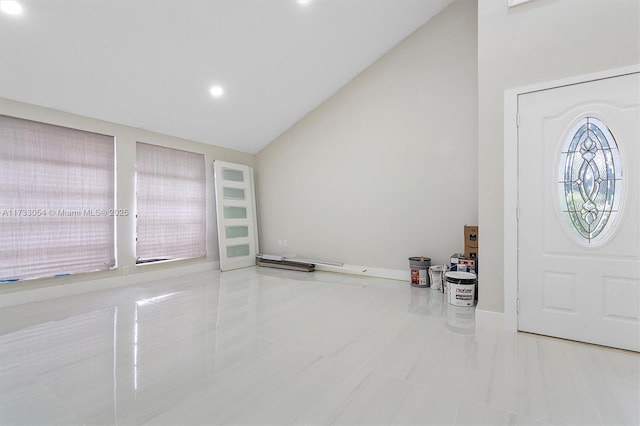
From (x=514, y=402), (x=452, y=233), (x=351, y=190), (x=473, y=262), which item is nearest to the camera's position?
(x=514, y=402)

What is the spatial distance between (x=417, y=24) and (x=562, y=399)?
475 cm

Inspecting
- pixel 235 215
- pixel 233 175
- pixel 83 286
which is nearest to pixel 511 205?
pixel 235 215

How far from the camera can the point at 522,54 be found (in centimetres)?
256

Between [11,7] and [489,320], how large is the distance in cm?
510

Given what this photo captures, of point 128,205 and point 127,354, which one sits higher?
point 128,205

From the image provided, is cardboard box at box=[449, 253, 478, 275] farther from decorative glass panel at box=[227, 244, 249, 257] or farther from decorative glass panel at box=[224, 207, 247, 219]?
decorative glass panel at box=[224, 207, 247, 219]

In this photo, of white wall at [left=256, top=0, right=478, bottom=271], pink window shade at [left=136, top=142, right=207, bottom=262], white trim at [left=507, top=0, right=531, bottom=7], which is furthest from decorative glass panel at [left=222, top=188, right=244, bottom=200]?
white trim at [left=507, top=0, right=531, bottom=7]

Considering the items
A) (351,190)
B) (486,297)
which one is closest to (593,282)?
(486,297)

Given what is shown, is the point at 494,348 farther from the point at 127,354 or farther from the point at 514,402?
the point at 127,354

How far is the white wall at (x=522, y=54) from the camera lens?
225 centimetres

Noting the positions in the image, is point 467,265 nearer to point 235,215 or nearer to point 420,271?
point 420,271

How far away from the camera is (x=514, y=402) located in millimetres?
1587

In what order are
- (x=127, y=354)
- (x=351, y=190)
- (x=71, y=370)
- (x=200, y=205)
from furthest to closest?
(x=200, y=205), (x=351, y=190), (x=127, y=354), (x=71, y=370)

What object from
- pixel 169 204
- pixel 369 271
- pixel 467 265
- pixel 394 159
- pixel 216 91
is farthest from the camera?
pixel 169 204
